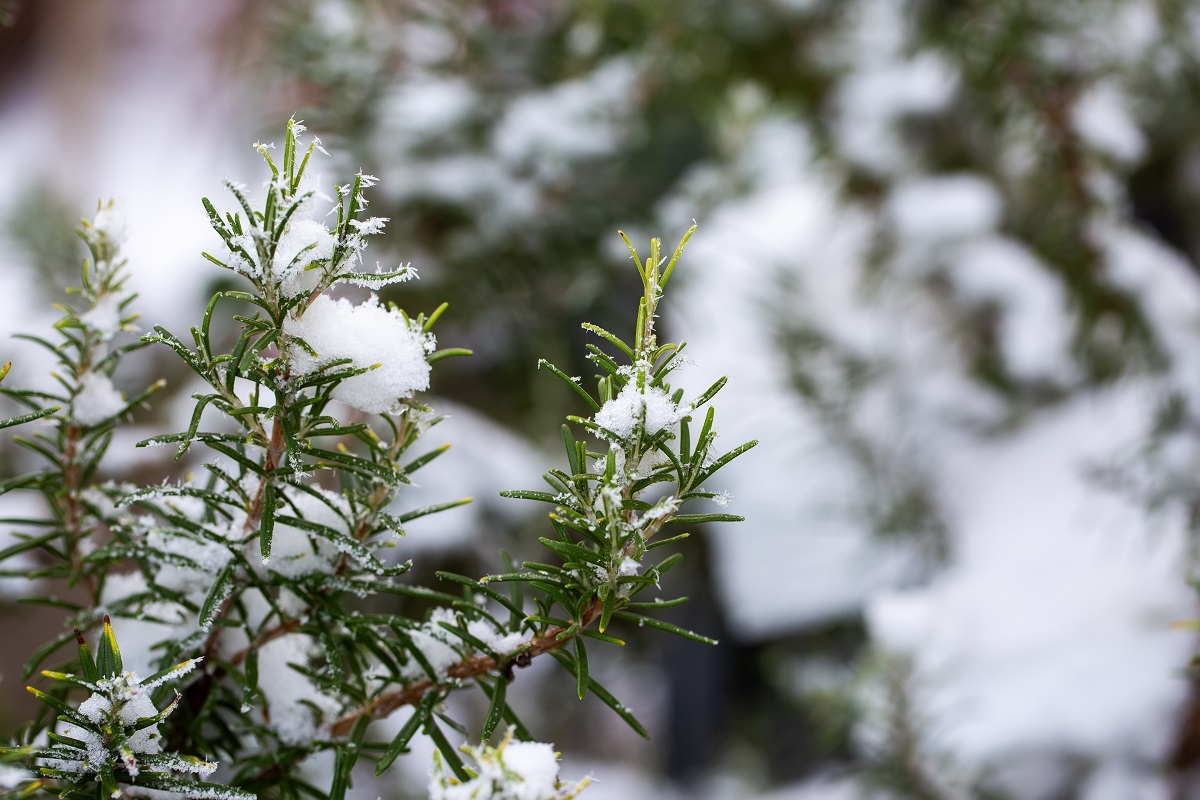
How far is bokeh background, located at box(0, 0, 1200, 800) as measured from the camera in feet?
2.19

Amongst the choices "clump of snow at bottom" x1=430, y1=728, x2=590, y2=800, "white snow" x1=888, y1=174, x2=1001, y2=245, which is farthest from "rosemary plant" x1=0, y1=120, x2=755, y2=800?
"white snow" x1=888, y1=174, x2=1001, y2=245

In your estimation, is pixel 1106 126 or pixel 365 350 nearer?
pixel 365 350

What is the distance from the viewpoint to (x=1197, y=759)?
58 cm

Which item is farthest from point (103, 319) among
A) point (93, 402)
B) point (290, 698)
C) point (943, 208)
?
point (943, 208)

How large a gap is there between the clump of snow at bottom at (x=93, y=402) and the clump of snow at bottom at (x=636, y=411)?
0.17 meters

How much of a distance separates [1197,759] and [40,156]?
6.07 feet

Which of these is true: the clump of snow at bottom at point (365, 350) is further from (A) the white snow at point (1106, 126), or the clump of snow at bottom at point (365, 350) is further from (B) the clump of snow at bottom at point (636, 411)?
(A) the white snow at point (1106, 126)

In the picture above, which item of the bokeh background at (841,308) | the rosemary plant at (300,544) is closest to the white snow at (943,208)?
the bokeh background at (841,308)

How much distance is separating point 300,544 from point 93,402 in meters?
0.09

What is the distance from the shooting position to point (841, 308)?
35.3 inches

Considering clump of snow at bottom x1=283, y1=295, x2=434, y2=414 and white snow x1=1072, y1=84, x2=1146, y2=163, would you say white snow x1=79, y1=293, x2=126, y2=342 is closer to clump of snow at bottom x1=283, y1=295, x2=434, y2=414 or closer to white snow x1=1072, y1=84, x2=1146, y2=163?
clump of snow at bottom x1=283, y1=295, x2=434, y2=414

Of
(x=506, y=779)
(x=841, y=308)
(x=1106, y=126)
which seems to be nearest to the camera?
(x=506, y=779)

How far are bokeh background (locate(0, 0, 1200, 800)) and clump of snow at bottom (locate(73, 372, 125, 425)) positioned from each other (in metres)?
0.40

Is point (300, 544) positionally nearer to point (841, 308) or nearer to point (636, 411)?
point (636, 411)
